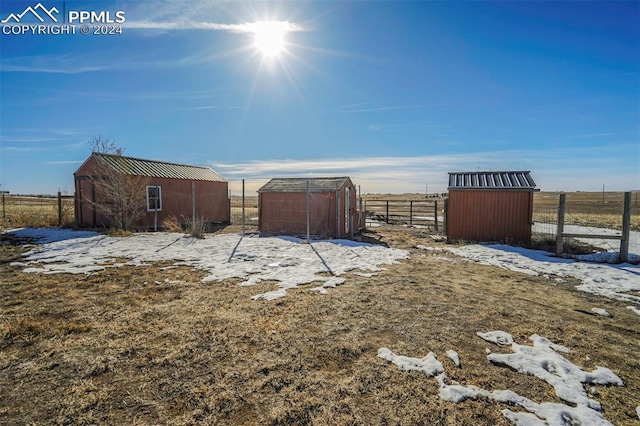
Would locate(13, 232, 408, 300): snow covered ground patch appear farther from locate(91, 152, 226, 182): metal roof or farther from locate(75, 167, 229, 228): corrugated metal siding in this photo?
locate(91, 152, 226, 182): metal roof

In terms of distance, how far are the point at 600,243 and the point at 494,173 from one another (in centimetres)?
433

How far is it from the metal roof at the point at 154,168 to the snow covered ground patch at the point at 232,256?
408cm

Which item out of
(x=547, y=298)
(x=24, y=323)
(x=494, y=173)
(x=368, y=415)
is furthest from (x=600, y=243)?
(x=24, y=323)

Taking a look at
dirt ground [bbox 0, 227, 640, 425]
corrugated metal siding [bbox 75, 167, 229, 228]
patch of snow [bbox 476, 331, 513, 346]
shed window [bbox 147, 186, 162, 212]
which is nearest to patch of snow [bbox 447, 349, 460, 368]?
dirt ground [bbox 0, 227, 640, 425]

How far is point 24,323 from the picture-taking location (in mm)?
3838

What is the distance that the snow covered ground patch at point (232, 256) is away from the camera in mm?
6602

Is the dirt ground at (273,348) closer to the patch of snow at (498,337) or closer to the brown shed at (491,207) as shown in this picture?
the patch of snow at (498,337)

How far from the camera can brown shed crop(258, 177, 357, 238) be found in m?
12.7

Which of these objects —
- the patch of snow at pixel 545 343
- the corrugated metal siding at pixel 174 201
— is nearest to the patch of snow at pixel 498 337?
the patch of snow at pixel 545 343

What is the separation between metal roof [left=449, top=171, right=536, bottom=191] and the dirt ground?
19.6 feet

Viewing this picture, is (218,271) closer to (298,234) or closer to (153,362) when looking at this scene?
(153,362)

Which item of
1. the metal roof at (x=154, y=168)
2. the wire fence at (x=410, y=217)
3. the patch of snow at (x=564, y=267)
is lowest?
the patch of snow at (x=564, y=267)

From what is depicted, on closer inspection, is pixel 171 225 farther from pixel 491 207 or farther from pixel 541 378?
pixel 541 378

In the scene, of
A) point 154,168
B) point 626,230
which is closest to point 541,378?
point 626,230
